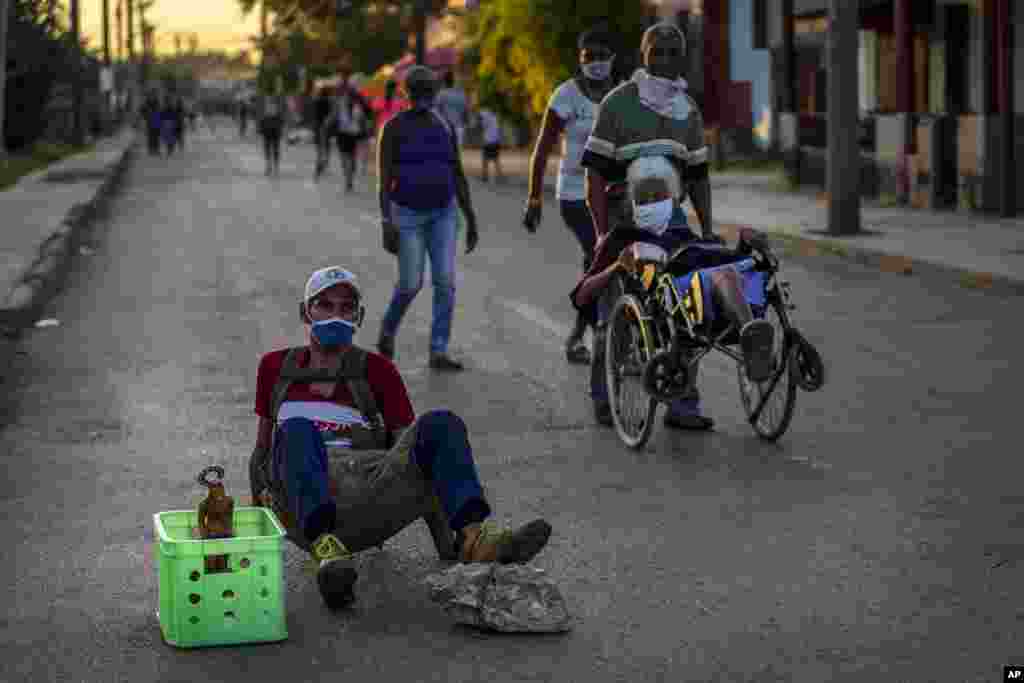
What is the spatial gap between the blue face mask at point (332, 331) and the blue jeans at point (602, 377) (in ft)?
11.2

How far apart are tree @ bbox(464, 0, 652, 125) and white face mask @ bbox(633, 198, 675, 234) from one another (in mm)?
30564

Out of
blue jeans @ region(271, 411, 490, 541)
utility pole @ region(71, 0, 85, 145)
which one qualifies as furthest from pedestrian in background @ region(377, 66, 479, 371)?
utility pole @ region(71, 0, 85, 145)

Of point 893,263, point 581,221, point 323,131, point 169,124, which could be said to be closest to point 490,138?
point 323,131

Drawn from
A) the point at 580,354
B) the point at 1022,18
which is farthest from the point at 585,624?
the point at 1022,18

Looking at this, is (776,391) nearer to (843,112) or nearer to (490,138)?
(843,112)

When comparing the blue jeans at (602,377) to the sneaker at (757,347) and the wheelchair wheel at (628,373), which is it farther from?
the sneaker at (757,347)

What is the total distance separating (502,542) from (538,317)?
30.7 feet

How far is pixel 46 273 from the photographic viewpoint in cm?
1947

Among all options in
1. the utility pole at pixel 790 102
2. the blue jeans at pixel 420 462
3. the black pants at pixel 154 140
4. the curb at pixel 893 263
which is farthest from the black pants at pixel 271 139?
the blue jeans at pixel 420 462

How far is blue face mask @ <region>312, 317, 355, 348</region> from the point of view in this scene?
7.38 meters

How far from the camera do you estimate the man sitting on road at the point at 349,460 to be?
22.6 ft

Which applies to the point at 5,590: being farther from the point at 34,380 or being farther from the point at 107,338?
the point at 107,338

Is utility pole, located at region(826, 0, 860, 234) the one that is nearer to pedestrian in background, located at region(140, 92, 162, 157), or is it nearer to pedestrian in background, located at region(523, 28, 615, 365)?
pedestrian in background, located at region(523, 28, 615, 365)

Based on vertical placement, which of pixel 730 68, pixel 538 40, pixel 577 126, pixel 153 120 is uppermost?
pixel 538 40
